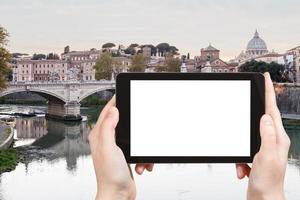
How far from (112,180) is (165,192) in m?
5.72

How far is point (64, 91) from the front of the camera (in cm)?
1725

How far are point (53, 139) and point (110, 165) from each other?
37.6 feet

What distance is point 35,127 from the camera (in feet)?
47.7

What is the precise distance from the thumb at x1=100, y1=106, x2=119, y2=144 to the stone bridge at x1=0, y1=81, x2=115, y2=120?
1553 cm

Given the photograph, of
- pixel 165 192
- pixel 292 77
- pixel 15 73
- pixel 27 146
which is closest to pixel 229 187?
pixel 165 192

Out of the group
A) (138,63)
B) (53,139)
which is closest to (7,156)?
(53,139)

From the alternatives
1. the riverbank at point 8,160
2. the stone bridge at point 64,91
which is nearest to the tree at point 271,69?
the stone bridge at point 64,91

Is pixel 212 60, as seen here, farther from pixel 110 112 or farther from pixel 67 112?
pixel 110 112

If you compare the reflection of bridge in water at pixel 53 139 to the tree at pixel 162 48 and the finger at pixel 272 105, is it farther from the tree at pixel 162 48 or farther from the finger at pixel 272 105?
the tree at pixel 162 48

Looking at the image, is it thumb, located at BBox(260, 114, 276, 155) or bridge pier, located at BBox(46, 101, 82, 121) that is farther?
bridge pier, located at BBox(46, 101, 82, 121)

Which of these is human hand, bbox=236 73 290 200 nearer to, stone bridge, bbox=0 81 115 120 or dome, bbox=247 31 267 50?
stone bridge, bbox=0 81 115 120

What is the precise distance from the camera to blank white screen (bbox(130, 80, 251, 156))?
551mm

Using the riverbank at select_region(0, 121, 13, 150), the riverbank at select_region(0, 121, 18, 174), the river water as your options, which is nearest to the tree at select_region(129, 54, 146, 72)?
Answer: the riverbank at select_region(0, 121, 13, 150)

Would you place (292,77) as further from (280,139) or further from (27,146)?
(280,139)
